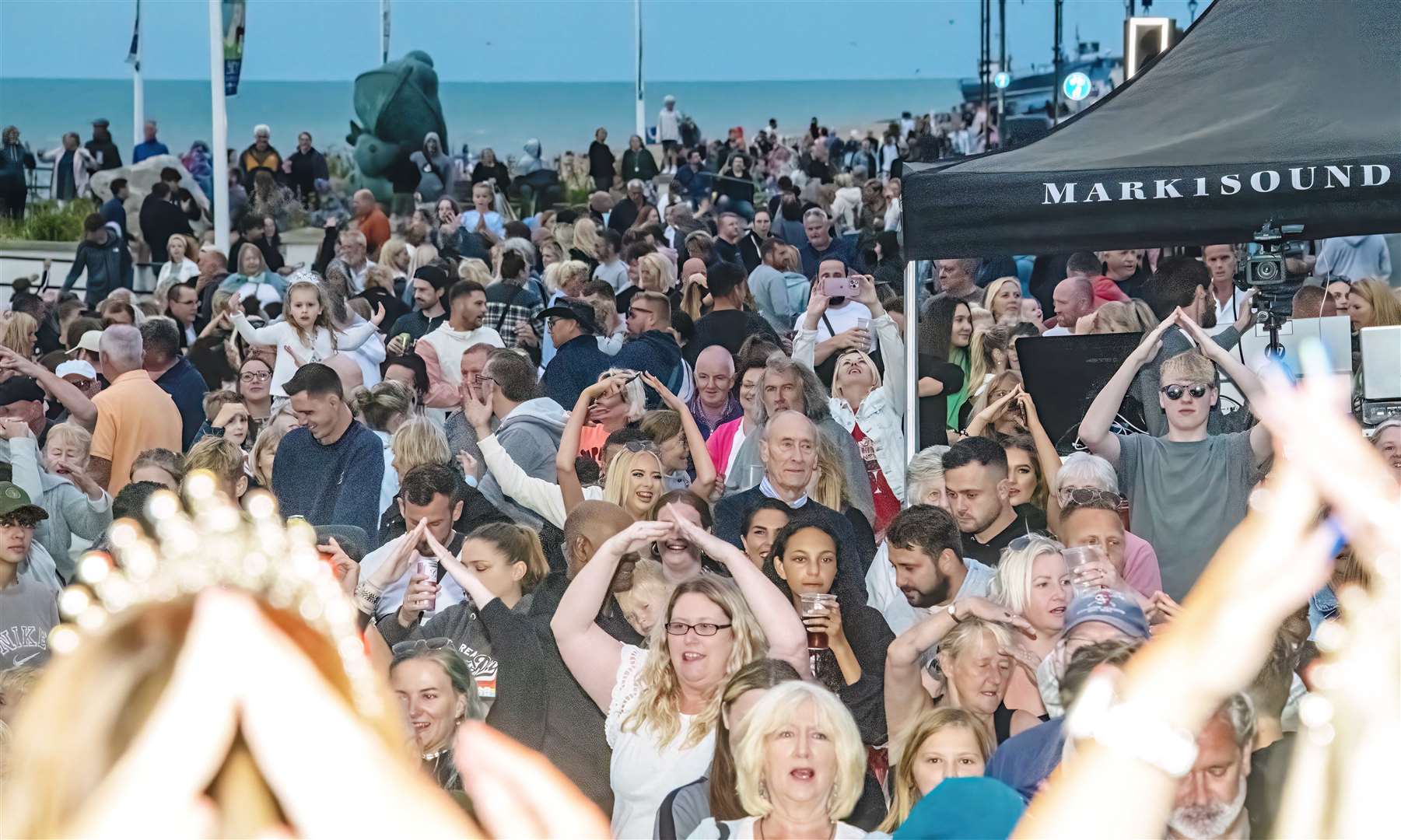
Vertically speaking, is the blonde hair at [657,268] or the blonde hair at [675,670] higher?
the blonde hair at [657,268]

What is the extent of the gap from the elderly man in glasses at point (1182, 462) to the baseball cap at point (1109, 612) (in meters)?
1.83

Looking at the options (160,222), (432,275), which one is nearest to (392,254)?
(432,275)

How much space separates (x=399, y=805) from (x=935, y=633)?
2934 mm

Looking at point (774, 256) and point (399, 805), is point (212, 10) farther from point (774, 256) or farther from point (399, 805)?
point (399, 805)

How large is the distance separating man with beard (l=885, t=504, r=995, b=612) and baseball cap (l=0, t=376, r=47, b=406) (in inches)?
170

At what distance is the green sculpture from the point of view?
89.0ft

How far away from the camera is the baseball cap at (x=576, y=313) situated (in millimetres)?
9273

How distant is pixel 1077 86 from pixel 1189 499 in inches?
202

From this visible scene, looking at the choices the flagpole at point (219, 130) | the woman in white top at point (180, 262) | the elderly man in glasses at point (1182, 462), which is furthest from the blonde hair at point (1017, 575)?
the flagpole at point (219, 130)

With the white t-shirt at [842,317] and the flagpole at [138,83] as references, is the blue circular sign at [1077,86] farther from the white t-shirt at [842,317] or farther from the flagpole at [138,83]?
the flagpole at [138,83]

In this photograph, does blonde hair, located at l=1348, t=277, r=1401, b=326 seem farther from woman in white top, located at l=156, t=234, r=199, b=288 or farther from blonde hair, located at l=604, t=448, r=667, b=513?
woman in white top, located at l=156, t=234, r=199, b=288

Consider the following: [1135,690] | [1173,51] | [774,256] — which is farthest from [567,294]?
[1135,690]

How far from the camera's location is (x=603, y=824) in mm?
4984

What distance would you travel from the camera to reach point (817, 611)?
216 inches
